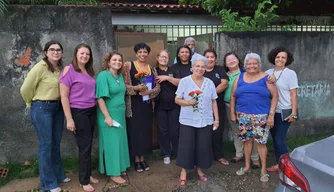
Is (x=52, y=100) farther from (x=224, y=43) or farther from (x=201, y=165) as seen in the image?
(x=224, y=43)

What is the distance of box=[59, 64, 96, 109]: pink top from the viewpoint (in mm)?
3494

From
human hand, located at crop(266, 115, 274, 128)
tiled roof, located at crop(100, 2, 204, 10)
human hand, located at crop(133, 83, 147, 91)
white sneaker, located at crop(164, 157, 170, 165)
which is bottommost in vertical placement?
white sneaker, located at crop(164, 157, 170, 165)

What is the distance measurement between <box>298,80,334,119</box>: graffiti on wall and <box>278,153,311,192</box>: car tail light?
3.72m

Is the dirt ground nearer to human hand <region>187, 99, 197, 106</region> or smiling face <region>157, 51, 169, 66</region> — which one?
human hand <region>187, 99, 197, 106</region>

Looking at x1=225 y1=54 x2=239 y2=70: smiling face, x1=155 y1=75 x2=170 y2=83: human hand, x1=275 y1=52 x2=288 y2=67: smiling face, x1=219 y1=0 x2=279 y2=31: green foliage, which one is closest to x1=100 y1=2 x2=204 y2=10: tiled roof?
x1=219 y1=0 x2=279 y2=31: green foliage

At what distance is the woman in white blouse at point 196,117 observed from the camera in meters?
3.79

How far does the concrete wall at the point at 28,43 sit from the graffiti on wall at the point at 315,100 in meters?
3.60

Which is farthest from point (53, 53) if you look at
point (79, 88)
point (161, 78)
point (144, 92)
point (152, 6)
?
point (152, 6)

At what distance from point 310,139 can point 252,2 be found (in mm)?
3291

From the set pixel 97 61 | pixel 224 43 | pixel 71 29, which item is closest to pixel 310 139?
pixel 224 43

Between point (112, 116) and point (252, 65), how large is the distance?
6.05ft

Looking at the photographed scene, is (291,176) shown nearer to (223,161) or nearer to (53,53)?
(223,161)

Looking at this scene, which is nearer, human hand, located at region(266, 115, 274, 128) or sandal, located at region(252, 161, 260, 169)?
human hand, located at region(266, 115, 274, 128)

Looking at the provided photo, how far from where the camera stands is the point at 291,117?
397 cm
